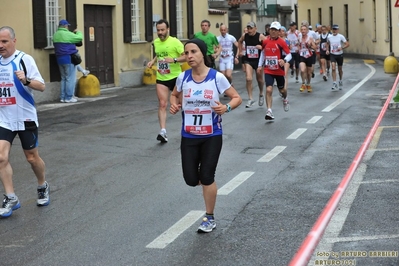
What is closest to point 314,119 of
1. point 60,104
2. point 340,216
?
point 60,104

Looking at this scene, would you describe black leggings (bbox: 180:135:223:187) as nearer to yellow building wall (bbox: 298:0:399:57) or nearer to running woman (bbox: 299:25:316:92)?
running woman (bbox: 299:25:316:92)

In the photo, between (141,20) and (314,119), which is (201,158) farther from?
(141,20)

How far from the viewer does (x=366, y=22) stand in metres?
52.5

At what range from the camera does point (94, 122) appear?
16.4m

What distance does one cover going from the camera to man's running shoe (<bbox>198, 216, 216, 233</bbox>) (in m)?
7.39

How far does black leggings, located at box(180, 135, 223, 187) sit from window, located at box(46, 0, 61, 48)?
14.8m

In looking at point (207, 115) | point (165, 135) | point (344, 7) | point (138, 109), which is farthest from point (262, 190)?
point (344, 7)

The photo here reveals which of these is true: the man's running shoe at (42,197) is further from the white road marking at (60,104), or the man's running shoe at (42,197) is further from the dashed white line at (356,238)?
the white road marking at (60,104)

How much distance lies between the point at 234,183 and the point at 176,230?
228cm

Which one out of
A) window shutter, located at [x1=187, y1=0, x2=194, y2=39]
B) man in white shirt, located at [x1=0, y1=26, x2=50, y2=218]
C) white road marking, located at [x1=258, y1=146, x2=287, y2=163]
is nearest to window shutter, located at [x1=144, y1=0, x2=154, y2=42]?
window shutter, located at [x1=187, y1=0, x2=194, y2=39]

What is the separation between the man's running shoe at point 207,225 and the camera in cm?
739

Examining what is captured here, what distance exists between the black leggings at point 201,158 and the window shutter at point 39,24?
14063mm

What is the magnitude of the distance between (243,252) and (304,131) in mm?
7700

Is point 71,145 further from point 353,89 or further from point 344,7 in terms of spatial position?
point 344,7
